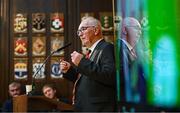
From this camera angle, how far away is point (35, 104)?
440cm

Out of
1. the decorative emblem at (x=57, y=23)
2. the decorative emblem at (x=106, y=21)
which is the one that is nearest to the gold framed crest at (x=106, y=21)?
the decorative emblem at (x=106, y=21)

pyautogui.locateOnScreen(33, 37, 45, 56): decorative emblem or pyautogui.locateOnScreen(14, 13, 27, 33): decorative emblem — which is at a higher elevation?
pyautogui.locateOnScreen(14, 13, 27, 33): decorative emblem

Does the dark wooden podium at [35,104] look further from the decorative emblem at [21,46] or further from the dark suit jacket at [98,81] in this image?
the decorative emblem at [21,46]

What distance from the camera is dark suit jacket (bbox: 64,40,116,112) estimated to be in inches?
163

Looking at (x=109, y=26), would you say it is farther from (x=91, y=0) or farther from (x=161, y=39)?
(x=161, y=39)

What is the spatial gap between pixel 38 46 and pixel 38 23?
1.26 ft

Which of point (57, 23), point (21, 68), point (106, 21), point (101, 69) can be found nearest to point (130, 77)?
point (101, 69)

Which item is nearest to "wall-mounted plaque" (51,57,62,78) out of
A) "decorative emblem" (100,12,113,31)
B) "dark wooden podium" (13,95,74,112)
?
"decorative emblem" (100,12,113,31)

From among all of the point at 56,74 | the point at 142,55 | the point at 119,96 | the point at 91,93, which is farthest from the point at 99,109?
the point at 56,74

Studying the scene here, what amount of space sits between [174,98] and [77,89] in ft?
5.13

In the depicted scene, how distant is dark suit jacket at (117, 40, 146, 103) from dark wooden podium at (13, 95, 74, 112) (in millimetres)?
991

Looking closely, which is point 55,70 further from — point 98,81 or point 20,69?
point 98,81

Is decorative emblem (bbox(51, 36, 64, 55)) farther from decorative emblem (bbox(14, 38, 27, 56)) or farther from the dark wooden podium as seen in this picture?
the dark wooden podium

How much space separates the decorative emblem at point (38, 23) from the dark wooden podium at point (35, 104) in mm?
3396
